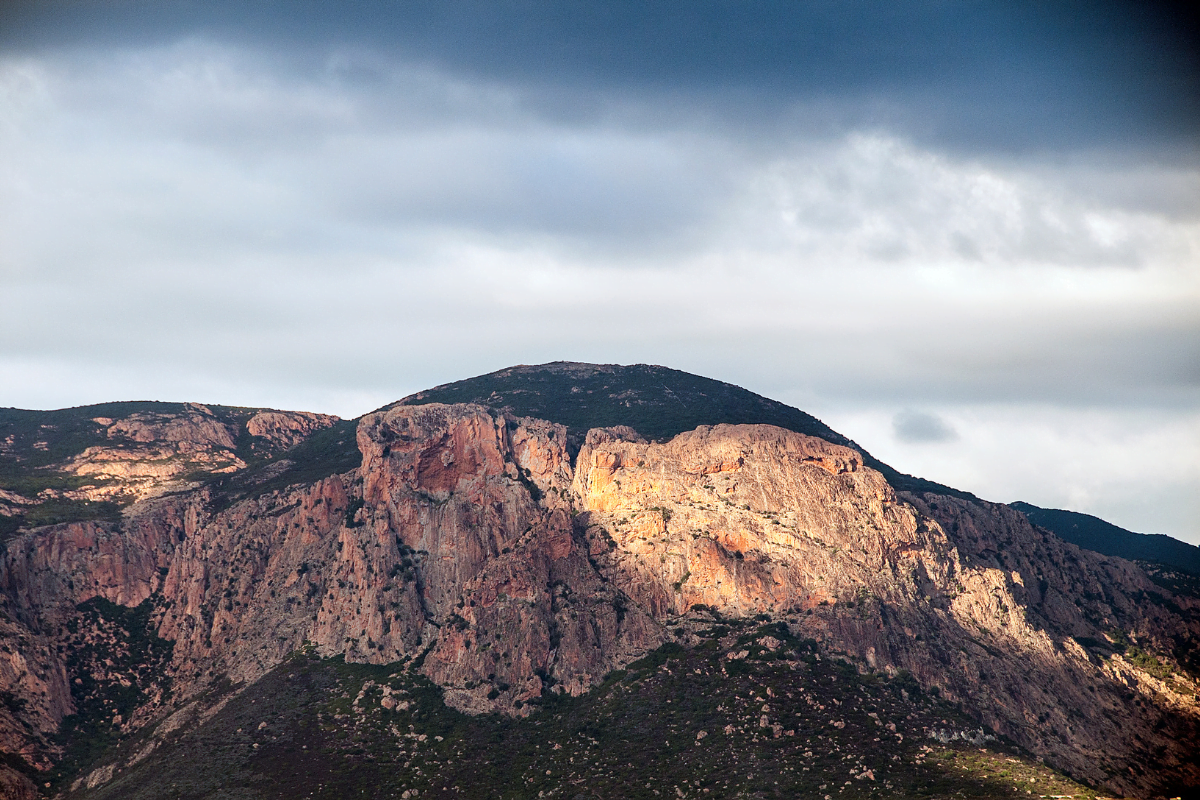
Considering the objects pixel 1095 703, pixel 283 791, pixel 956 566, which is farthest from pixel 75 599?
pixel 1095 703

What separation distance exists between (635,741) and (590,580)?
33999 millimetres

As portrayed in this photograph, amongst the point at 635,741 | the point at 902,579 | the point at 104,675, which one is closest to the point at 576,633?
the point at 635,741

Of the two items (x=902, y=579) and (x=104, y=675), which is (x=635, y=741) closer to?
(x=902, y=579)

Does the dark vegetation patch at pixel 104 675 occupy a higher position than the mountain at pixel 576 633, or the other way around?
the mountain at pixel 576 633

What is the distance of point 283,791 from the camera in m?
127

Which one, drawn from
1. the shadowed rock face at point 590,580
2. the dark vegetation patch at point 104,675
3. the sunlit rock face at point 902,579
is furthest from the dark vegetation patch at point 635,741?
the dark vegetation patch at point 104,675

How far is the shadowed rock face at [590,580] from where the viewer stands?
5797 inches

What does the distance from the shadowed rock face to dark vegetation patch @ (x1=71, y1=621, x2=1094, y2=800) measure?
5862 mm

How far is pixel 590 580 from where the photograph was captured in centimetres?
16362

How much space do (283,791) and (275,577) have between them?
174 feet

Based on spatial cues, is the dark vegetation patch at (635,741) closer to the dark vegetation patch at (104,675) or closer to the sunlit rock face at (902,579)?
the sunlit rock face at (902,579)

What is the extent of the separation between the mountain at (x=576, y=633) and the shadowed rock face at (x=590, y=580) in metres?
0.49

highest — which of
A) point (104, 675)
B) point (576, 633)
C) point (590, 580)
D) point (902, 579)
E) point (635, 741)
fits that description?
point (902, 579)

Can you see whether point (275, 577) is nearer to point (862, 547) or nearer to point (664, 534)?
point (664, 534)
